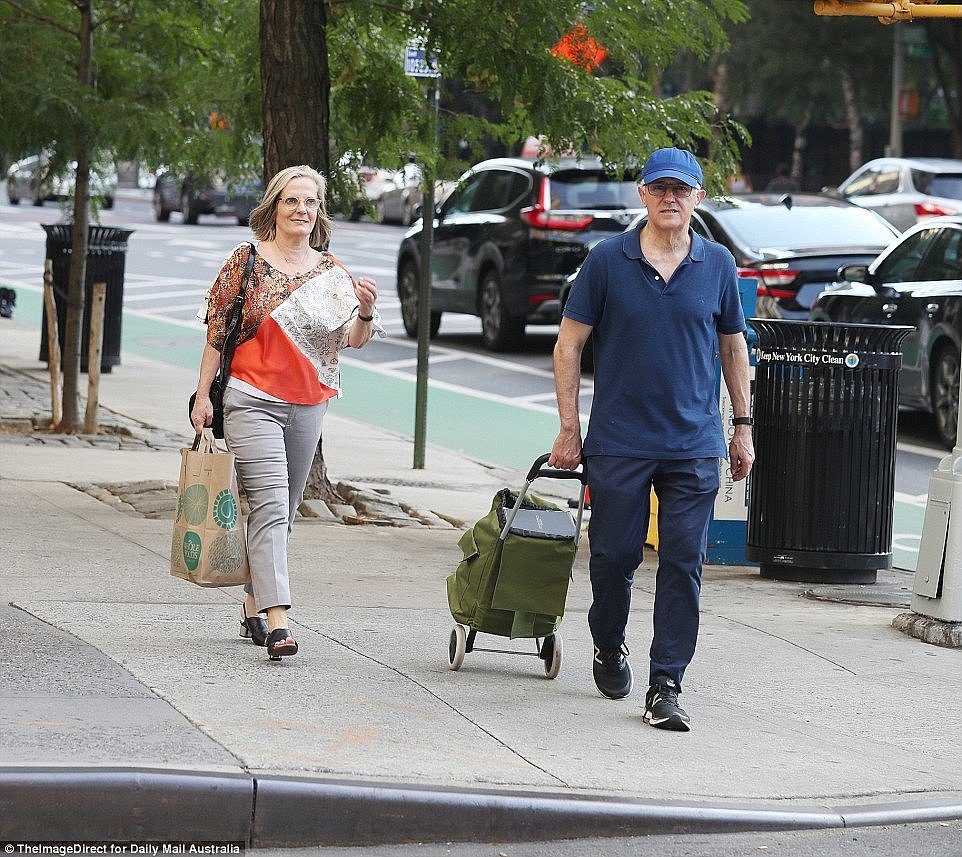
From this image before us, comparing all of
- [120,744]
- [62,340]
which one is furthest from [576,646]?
[62,340]

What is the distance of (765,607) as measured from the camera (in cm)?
813

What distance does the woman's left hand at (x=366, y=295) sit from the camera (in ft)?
20.0

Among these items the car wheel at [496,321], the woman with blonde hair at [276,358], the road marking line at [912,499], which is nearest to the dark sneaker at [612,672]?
the woman with blonde hair at [276,358]

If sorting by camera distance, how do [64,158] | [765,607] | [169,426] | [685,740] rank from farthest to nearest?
1. [169,426]
2. [64,158]
3. [765,607]
4. [685,740]

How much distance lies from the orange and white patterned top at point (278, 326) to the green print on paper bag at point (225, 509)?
14.6 inches

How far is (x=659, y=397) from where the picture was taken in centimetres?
577

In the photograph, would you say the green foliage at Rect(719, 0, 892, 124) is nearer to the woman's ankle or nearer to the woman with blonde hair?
the woman with blonde hair

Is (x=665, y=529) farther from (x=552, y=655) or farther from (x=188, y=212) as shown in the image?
(x=188, y=212)

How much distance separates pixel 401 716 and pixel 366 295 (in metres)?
1.47

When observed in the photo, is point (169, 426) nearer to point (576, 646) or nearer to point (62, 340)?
point (62, 340)

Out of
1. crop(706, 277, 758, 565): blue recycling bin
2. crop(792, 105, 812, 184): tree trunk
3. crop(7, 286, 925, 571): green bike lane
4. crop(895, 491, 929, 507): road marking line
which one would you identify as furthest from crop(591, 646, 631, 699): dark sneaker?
crop(792, 105, 812, 184): tree trunk

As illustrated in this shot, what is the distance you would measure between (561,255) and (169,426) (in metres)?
5.66

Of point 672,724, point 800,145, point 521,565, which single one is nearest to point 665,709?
point 672,724

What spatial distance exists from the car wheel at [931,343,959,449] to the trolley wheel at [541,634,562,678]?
7135 mm
